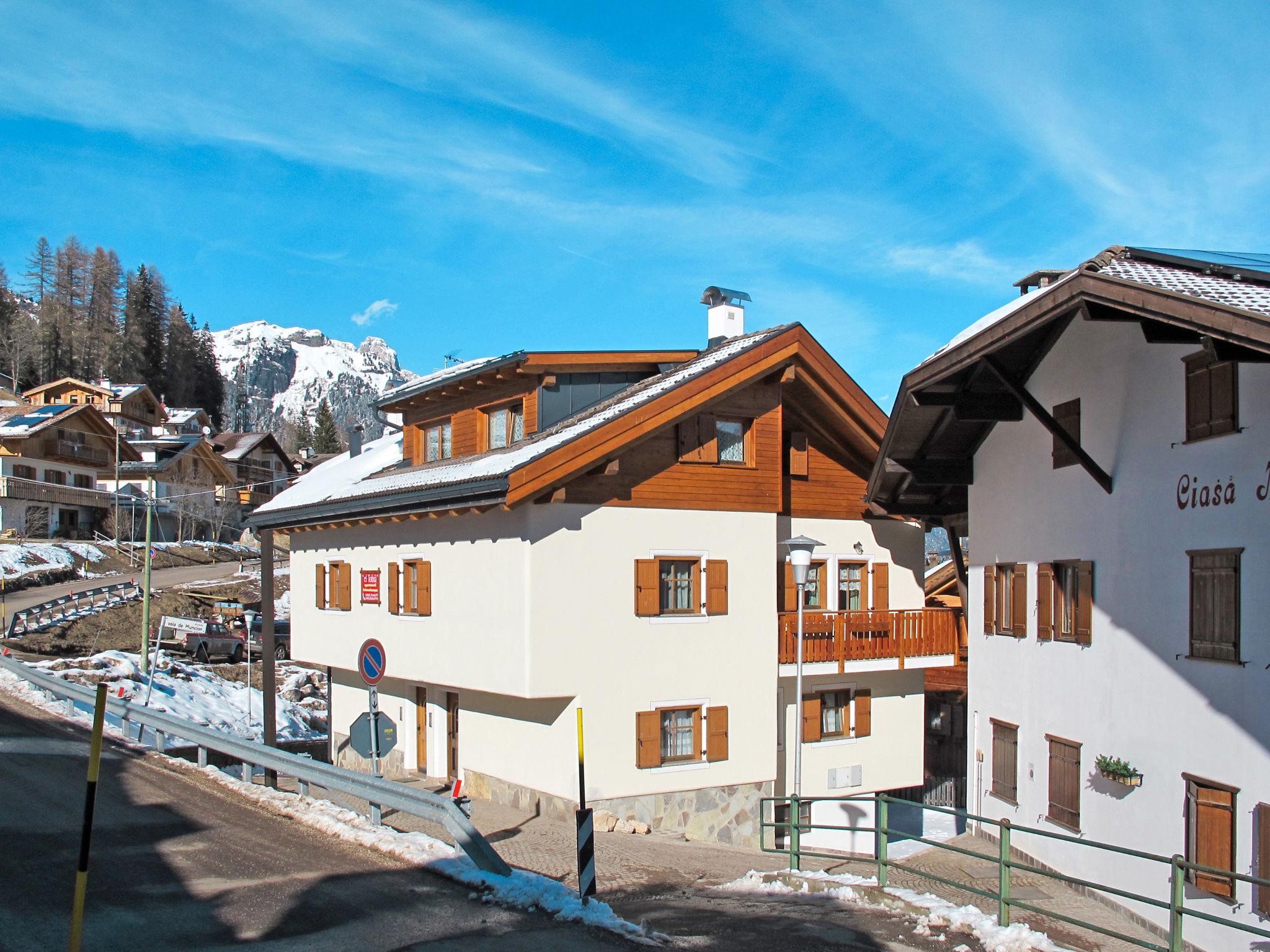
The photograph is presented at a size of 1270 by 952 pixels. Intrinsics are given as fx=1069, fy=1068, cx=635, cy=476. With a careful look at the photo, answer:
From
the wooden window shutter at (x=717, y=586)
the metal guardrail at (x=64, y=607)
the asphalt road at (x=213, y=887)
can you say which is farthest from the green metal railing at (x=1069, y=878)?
the metal guardrail at (x=64, y=607)

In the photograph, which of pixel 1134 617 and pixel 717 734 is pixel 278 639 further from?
pixel 1134 617

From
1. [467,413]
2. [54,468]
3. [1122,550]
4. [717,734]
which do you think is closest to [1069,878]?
[1122,550]

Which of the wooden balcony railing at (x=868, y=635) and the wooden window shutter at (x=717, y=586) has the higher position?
the wooden window shutter at (x=717, y=586)

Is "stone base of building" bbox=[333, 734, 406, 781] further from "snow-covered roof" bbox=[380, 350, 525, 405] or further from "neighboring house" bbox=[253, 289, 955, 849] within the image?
"snow-covered roof" bbox=[380, 350, 525, 405]

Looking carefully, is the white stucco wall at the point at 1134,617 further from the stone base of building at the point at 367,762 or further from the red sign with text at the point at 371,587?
the red sign with text at the point at 371,587

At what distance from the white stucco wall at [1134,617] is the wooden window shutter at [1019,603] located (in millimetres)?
159

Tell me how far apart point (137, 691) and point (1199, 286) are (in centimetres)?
2990

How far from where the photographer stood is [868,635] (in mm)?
21422

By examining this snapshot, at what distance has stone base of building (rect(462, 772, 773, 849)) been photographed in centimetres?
1825

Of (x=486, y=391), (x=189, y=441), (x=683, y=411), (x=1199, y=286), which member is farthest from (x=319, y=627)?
(x=189, y=441)

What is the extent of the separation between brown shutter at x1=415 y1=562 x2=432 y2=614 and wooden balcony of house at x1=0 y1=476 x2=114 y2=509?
54499 mm

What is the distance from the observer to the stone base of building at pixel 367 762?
2297cm

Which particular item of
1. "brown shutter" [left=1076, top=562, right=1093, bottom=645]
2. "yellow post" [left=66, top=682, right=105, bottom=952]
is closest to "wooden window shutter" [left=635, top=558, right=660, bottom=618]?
"brown shutter" [left=1076, top=562, right=1093, bottom=645]

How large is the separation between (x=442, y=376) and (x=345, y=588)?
5.31 metres
